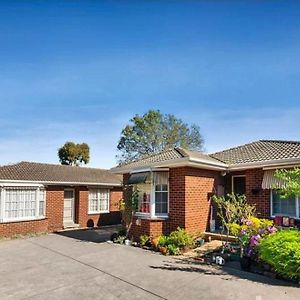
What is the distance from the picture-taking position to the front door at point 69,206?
77.6 feet

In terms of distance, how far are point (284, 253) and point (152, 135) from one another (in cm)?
4425

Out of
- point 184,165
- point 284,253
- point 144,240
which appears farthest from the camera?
point 144,240

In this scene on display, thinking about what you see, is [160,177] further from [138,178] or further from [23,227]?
[23,227]

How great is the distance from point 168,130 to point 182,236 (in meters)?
40.5

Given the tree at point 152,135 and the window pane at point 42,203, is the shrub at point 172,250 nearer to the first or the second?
the window pane at point 42,203

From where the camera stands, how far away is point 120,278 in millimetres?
9961

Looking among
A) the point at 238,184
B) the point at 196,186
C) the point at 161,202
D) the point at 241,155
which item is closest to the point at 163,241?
the point at 161,202

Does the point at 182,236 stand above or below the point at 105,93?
below

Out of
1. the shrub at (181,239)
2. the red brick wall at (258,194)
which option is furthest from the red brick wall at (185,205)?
the red brick wall at (258,194)

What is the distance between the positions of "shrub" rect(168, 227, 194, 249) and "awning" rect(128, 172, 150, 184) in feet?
11.0

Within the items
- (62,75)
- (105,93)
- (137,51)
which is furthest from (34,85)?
(137,51)

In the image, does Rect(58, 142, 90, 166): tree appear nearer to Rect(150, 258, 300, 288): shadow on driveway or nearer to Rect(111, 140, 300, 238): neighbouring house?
Rect(111, 140, 300, 238): neighbouring house

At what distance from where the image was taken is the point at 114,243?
1634cm

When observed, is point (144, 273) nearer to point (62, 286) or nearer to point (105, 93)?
point (62, 286)
